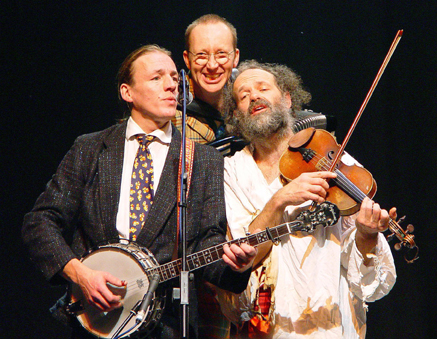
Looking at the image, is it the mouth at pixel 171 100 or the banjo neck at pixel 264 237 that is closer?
the banjo neck at pixel 264 237

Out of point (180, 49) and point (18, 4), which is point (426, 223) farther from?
point (18, 4)

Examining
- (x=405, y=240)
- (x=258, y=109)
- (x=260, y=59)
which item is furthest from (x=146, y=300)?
(x=260, y=59)

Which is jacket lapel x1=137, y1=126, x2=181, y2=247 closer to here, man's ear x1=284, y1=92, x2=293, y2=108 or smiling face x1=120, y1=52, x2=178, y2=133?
smiling face x1=120, y1=52, x2=178, y2=133

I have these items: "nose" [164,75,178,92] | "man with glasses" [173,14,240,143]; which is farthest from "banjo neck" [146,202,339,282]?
"man with glasses" [173,14,240,143]

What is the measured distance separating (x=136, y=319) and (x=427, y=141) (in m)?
2.59

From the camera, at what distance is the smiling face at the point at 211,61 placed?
3.59m

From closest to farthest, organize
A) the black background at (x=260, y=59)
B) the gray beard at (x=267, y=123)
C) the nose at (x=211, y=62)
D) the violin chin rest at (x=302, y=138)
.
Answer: the violin chin rest at (x=302, y=138) < the gray beard at (x=267, y=123) < the nose at (x=211, y=62) < the black background at (x=260, y=59)

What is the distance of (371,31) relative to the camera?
3988 millimetres

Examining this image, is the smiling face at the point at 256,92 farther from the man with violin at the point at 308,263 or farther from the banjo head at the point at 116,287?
the banjo head at the point at 116,287

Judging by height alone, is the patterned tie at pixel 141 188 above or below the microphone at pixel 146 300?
above

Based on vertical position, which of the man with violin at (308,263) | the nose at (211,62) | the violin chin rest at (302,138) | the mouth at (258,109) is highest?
the nose at (211,62)

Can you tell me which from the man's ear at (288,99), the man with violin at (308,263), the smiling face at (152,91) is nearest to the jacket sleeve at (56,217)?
the smiling face at (152,91)

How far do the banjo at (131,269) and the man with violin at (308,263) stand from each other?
7.1 inches

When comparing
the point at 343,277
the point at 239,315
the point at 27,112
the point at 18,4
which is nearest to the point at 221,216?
the point at 239,315
